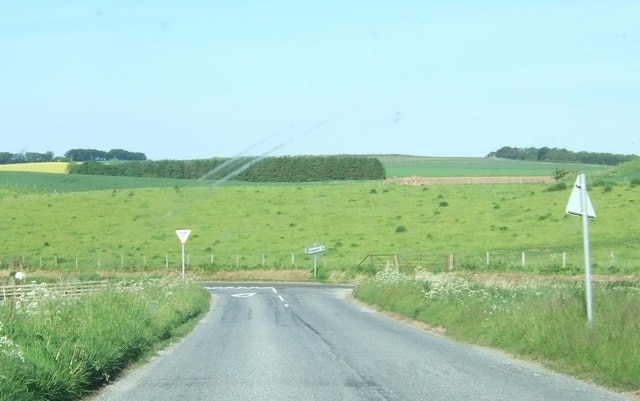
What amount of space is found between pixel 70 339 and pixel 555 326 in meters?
8.34

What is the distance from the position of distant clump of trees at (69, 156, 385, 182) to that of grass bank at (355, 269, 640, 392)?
5806mm

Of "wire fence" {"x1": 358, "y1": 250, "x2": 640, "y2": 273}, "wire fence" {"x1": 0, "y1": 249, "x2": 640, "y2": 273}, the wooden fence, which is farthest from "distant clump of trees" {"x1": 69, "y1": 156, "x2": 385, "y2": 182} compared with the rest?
"wire fence" {"x1": 358, "y1": 250, "x2": 640, "y2": 273}

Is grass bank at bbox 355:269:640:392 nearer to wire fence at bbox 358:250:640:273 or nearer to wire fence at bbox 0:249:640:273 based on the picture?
wire fence at bbox 0:249:640:273

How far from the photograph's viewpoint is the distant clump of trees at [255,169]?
48.7 ft

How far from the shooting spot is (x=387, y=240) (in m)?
70.6

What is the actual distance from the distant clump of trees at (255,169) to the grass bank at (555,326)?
229 inches

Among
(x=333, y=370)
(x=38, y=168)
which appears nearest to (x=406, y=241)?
(x=38, y=168)

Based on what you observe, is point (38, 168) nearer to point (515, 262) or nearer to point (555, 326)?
point (515, 262)

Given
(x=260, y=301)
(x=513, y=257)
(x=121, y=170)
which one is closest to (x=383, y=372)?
(x=121, y=170)

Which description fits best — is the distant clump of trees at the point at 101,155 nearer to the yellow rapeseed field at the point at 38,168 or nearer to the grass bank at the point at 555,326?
the grass bank at the point at 555,326

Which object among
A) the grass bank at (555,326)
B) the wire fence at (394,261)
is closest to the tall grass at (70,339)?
the grass bank at (555,326)

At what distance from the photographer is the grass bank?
46.4 ft

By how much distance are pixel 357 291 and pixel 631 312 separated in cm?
2646

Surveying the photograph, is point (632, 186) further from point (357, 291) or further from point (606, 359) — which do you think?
point (606, 359)
